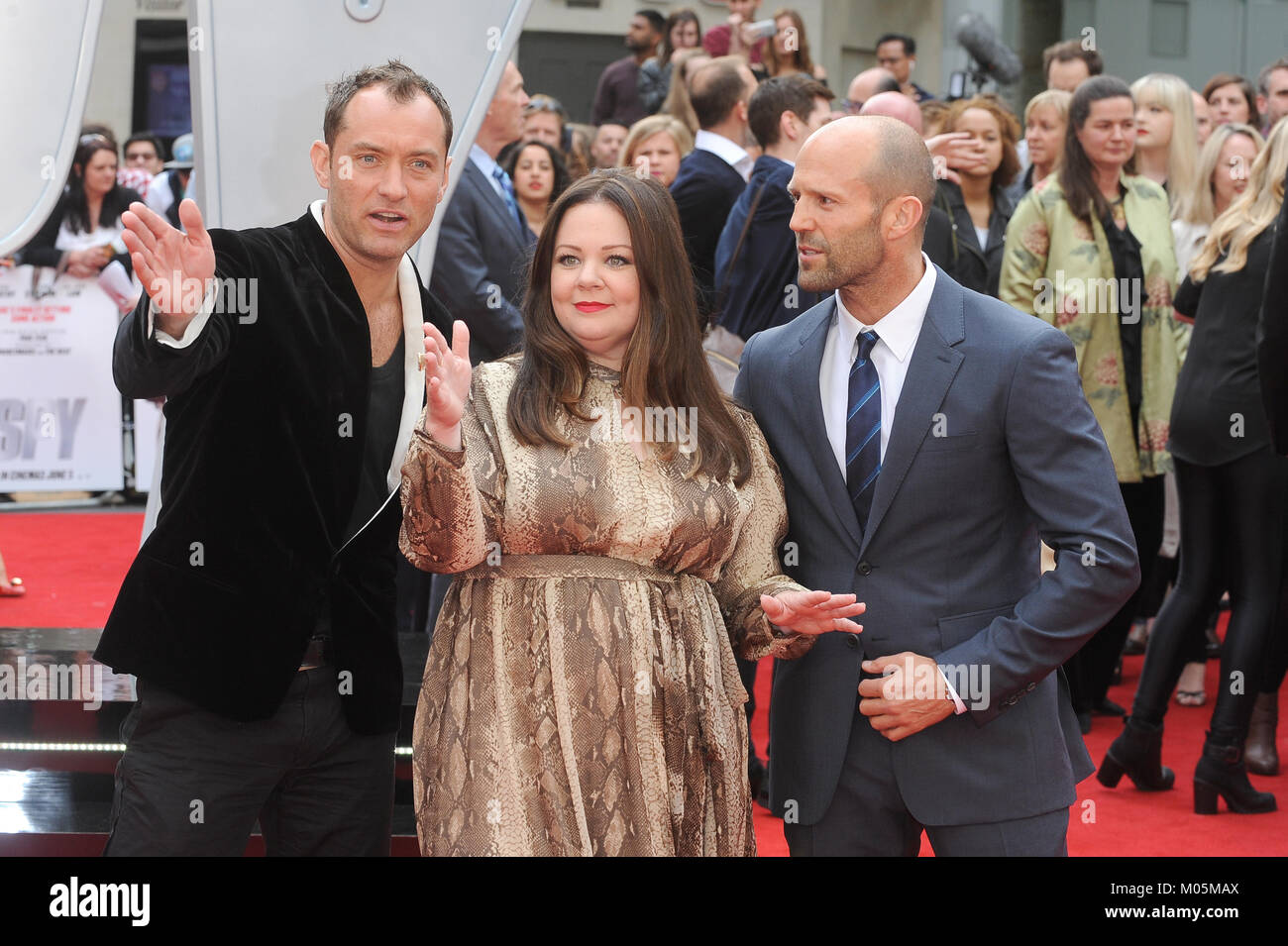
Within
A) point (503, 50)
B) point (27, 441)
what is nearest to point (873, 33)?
point (27, 441)

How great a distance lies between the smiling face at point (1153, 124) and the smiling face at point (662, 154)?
71.2 inches

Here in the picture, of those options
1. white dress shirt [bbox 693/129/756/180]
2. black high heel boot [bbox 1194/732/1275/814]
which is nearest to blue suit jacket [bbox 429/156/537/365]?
white dress shirt [bbox 693/129/756/180]

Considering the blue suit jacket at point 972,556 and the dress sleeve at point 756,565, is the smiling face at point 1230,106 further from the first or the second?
the dress sleeve at point 756,565

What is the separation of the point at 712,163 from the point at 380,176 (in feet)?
8.58

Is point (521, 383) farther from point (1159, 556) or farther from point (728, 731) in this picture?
point (1159, 556)

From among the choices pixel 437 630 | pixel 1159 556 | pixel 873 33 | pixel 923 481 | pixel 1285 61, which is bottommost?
pixel 1159 556

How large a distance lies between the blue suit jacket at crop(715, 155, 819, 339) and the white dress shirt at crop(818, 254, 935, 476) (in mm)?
1937

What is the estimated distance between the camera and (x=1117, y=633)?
4906 mm

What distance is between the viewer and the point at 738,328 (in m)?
4.43

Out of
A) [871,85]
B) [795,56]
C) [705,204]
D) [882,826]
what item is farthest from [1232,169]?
[882,826]

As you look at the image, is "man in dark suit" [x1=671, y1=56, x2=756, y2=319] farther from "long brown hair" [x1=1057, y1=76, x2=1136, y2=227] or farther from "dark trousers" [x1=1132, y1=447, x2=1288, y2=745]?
"dark trousers" [x1=1132, y1=447, x2=1288, y2=745]

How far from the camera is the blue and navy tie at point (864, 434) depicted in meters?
2.35

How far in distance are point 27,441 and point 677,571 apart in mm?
6678

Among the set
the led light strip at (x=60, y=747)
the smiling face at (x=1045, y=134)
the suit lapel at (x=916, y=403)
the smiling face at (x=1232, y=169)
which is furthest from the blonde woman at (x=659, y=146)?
the suit lapel at (x=916, y=403)
